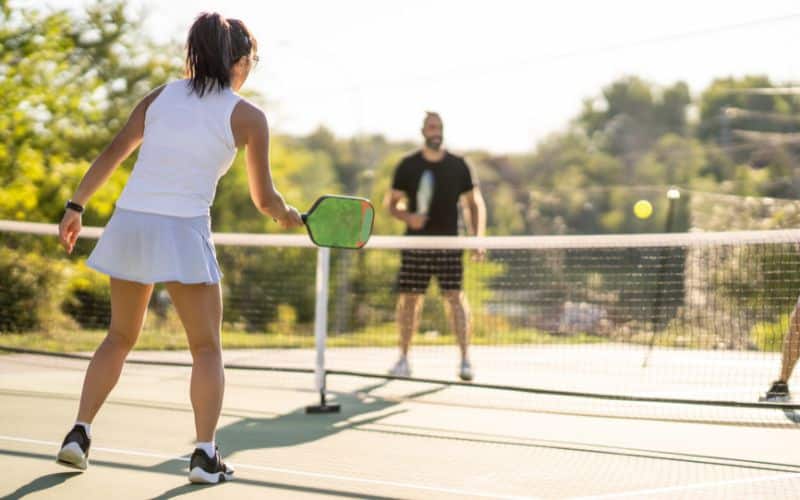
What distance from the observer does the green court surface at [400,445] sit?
5570 mm

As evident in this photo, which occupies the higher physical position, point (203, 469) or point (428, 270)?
point (428, 270)

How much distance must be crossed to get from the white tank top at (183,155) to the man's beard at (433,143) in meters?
5.03

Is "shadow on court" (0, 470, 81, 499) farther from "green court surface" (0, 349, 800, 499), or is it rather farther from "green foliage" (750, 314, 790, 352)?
"green foliage" (750, 314, 790, 352)

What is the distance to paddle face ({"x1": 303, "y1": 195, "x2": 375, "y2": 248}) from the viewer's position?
247 inches

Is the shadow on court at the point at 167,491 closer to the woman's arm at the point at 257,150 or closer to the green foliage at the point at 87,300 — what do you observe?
the woman's arm at the point at 257,150

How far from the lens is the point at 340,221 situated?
21.1ft

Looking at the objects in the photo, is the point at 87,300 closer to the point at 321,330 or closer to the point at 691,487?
the point at 321,330

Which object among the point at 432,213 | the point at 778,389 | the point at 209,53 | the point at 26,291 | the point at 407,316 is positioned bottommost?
the point at 778,389

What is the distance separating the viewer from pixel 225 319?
1555cm

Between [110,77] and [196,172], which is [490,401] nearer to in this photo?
[196,172]

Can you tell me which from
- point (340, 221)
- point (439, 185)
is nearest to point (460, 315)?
point (439, 185)

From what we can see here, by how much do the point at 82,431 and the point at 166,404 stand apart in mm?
3081

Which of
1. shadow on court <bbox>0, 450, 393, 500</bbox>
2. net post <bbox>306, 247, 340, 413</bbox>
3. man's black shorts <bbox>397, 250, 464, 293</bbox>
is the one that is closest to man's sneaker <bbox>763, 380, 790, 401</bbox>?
man's black shorts <bbox>397, 250, 464, 293</bbox>

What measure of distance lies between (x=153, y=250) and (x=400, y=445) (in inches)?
82.4
